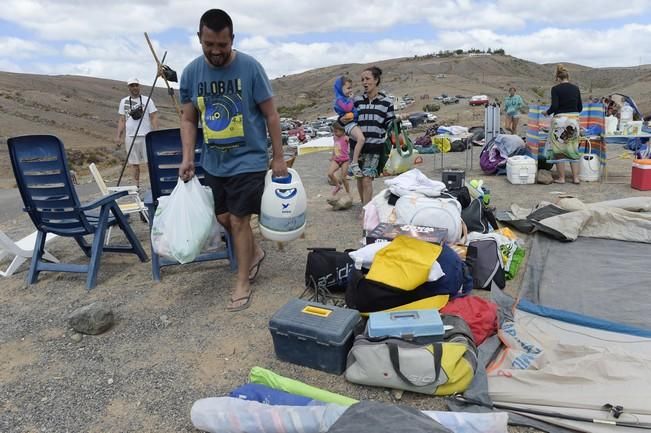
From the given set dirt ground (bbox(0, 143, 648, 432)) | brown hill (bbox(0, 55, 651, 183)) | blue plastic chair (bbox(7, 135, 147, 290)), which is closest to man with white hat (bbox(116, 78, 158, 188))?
dirt ground (bbox(0, 143, 648, 432))

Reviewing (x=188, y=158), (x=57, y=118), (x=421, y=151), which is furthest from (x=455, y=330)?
(x=57, y=118)

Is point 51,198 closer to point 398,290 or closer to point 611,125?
point 398,290

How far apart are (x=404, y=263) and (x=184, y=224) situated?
1.48m

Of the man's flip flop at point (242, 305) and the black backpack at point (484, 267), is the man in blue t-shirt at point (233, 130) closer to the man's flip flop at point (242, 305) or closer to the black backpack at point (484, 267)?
the man's flip flop at point (242, 305)

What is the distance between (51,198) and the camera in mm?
3762

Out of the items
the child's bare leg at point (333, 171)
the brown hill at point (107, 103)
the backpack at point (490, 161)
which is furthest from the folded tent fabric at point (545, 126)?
the brown hill at point (107, 103)

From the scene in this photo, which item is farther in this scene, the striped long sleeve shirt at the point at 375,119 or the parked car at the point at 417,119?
the parked car at the point at 417,119

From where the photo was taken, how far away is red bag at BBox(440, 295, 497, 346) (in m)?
2.78

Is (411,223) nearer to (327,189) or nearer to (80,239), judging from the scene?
(80,239)

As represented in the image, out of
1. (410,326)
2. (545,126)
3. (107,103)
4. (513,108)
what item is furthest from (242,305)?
(107,103)

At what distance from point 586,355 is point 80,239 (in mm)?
4087

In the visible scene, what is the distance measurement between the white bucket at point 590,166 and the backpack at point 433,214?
4.50 meters

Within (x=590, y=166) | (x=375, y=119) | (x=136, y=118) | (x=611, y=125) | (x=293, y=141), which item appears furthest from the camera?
(x=293, y=141)

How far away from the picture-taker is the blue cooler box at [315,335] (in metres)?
2.54
